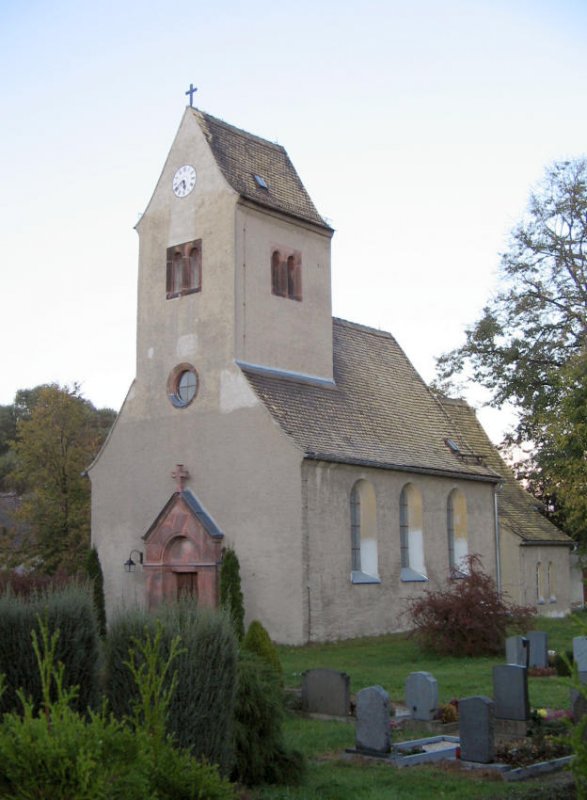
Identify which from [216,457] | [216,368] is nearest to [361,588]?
[216,457]

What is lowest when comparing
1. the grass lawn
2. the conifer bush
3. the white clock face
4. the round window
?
the grass lawn

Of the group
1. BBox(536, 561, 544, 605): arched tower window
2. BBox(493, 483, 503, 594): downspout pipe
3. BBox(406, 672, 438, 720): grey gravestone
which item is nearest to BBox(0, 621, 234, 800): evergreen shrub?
BBox(406, 672, 438, 720): grey gravestone

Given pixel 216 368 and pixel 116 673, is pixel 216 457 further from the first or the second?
pixel 116 673

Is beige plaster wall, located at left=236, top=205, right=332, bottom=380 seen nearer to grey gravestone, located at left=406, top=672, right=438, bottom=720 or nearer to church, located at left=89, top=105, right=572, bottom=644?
church, located at left=89, top=105, right=572, bottom=644

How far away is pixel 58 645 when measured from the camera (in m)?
10.2

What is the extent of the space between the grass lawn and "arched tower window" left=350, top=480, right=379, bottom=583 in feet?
12.2

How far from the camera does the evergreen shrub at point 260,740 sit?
10797 millimetres

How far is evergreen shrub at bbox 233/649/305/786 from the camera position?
1080 centimetres

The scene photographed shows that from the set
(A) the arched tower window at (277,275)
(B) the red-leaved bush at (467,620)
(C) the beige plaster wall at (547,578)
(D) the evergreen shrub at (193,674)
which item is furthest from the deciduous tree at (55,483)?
(D) the evergreen shrub at (193,674)

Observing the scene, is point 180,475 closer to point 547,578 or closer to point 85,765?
point 547,578

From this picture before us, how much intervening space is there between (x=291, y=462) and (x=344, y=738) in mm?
14059

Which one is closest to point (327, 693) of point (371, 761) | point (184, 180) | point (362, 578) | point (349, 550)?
point (371, 761)

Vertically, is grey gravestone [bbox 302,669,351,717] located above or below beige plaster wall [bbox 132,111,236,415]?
below

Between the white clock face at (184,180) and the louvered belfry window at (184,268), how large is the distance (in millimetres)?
1802
